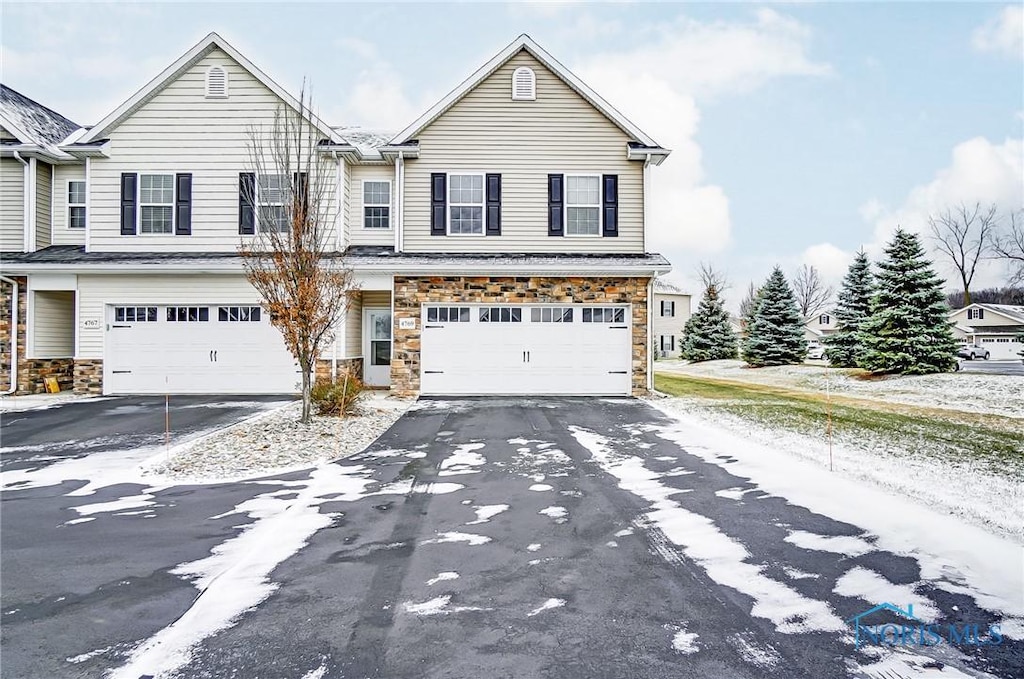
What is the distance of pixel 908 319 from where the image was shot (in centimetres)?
2014

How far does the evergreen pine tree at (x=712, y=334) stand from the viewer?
34719mm

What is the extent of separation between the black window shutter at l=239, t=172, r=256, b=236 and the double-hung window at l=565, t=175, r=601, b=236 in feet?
26.5

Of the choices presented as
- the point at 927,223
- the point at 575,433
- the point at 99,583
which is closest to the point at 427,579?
the point at 99,583

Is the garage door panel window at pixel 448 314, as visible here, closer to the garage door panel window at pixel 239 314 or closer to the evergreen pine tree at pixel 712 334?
the garage door panel window at pixel 239 314

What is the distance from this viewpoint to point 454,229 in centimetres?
1477

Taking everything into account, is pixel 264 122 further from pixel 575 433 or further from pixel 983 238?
pixel 983 238

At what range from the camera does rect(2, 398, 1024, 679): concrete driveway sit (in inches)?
109

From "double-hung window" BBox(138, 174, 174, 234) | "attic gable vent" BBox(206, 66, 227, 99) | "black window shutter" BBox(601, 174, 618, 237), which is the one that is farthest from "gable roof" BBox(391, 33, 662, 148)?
"double-hung window" BBox(138, 174, 174, 234)

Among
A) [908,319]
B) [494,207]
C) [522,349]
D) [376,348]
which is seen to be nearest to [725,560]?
[522,349]

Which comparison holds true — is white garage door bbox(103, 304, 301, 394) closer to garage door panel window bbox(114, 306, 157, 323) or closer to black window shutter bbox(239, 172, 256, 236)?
garage door panel window bbox(114, 306, 157, 323)

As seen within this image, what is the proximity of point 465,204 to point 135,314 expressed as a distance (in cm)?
875

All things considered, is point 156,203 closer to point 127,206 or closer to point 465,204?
point 127,206

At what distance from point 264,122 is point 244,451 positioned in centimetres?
1022

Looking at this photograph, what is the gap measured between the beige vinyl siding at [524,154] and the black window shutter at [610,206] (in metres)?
0.15
